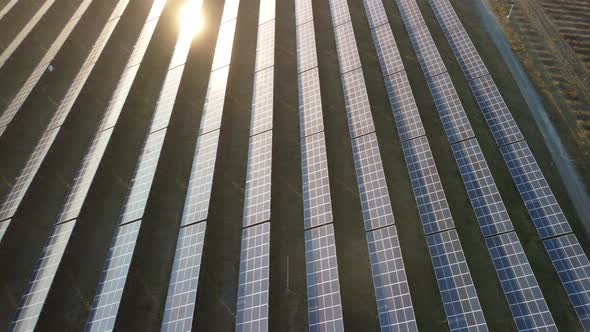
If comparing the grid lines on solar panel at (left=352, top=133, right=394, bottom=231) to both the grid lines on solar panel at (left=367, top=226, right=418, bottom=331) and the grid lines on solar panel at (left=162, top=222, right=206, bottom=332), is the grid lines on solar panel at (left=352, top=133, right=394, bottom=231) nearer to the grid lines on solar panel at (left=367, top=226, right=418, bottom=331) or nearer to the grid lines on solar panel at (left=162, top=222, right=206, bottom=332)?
the grid lines on solar panel at (left=367, top=226, right=418, bottom=331)

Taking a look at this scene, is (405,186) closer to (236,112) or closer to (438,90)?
(438,90)

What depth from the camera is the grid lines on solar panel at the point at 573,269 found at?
17016 millimetres

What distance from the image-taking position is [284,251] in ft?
65.3

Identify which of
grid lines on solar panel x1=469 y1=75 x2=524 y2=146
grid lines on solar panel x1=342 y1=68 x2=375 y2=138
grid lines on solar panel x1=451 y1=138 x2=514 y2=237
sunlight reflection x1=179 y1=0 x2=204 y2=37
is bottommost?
grid lines on solar panel x1=451 y1=138 x2=514 y2=237

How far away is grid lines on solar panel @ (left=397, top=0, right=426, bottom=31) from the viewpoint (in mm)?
32188

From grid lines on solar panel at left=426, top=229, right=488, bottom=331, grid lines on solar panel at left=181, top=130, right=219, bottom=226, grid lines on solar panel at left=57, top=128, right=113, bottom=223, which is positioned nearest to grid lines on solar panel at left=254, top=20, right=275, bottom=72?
grid lines on solar panel at left=181, top=130, right=219, bottom=226

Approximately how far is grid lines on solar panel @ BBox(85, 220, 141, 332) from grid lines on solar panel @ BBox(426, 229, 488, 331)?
53.6 feet

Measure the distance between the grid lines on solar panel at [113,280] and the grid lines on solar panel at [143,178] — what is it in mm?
894

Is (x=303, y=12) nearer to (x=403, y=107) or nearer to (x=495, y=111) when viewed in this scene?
(x=403, y=107)

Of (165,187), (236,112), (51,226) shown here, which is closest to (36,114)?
(51,226)

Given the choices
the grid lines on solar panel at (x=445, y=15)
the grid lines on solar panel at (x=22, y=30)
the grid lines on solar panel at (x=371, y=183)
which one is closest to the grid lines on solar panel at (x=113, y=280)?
the grid lines on solar panel at (x=371, y=183)

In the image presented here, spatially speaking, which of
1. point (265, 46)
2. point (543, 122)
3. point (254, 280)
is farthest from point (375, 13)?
point (254, 280)

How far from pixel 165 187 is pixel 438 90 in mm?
20811

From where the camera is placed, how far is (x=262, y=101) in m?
27.0
